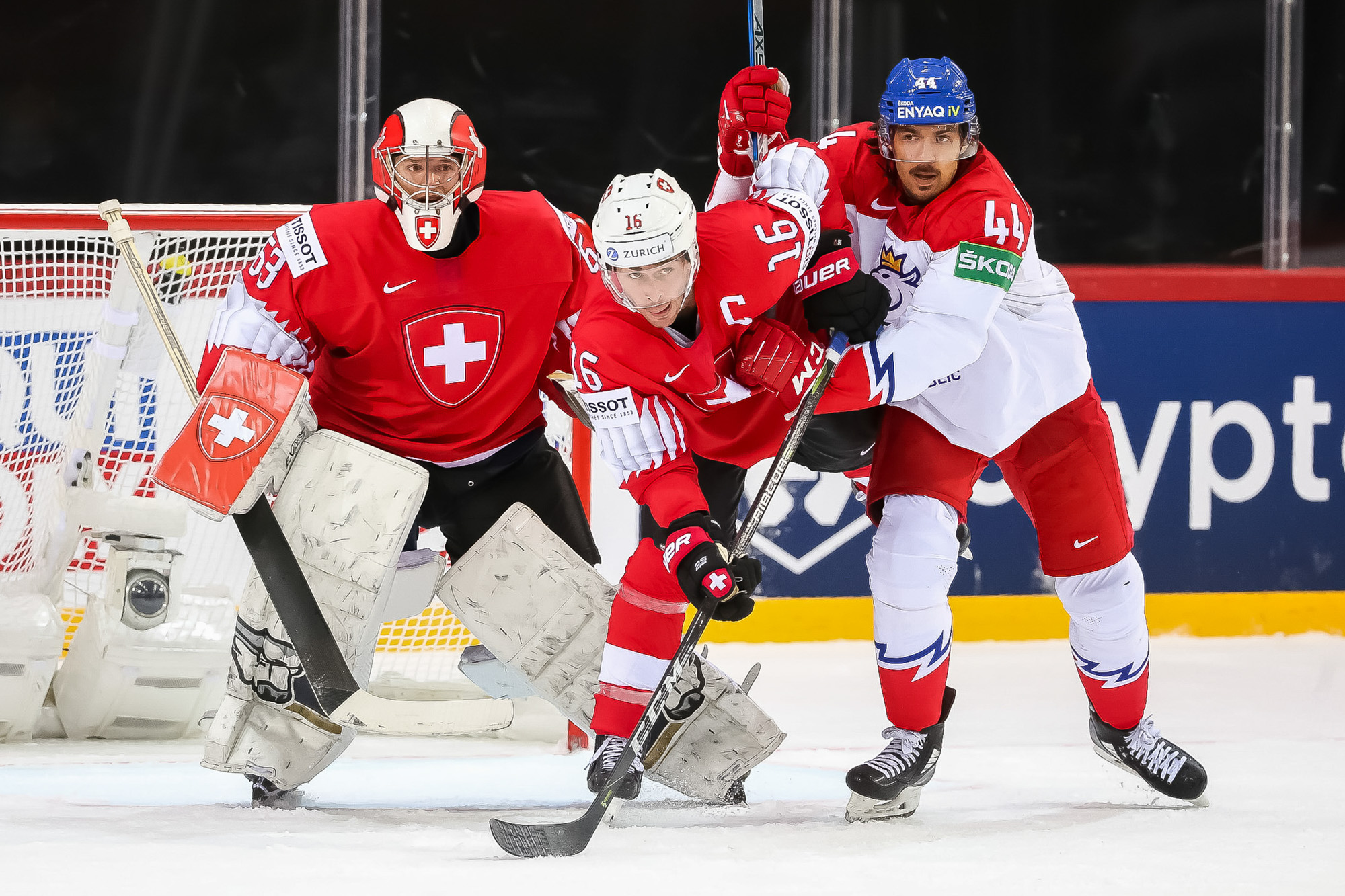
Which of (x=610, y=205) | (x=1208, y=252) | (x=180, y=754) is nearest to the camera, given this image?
(x=610, y=205)

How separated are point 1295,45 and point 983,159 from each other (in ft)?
6.90

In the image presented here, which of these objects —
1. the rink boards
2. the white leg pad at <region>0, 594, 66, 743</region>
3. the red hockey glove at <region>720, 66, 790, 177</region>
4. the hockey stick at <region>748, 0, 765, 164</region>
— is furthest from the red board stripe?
the white leg pad at <region>0, 594, 66, 743</region>

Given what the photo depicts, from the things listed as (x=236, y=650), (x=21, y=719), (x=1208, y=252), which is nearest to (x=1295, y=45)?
(x=1208, y=252)

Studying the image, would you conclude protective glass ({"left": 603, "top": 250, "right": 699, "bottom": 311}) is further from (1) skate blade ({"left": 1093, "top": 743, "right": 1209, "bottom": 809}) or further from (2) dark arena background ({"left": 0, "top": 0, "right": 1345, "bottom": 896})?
(1) skate blade ({"left": 1093, "top": 743, "right": 1209, "bottom": 809})

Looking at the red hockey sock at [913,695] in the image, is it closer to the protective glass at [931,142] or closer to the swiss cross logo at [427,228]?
the protective glass at [931,142]

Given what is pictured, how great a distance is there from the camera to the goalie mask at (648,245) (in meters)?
2.10

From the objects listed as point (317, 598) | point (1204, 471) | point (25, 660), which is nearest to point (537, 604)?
→ point (317, 598)

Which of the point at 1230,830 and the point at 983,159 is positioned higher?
the point at 983,159

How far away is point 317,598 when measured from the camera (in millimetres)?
2369

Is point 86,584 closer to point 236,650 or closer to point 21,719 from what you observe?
point 21,719

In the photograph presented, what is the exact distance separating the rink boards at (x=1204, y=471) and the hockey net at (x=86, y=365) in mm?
1300

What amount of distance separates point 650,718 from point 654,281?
64 centimetres

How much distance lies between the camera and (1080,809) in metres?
2.40

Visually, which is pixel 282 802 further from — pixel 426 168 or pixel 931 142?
pixel 931 142
